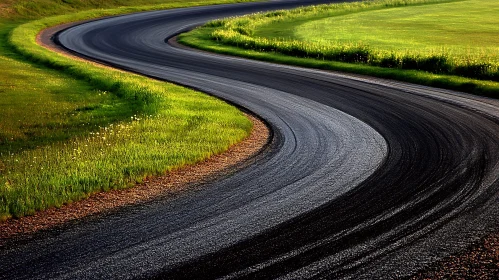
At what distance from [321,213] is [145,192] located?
301 centimetres

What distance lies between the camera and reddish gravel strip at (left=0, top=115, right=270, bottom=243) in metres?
8.22

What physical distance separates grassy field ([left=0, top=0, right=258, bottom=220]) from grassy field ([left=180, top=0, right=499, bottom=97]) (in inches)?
351

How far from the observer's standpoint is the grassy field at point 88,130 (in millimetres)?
9930

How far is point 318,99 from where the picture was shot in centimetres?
1900

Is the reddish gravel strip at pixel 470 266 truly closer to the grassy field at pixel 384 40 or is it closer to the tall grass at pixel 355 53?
the grassy field at pixel 384 40

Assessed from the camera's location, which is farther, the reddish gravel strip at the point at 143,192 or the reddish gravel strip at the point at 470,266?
the reddish gravel strip at the point at 143,192

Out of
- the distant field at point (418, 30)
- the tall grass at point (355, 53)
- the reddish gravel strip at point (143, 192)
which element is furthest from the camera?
the distant field at point (418, 30)

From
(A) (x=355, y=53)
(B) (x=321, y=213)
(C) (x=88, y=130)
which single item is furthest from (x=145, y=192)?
(A) (x=355, y=53)

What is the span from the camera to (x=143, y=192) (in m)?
9.68

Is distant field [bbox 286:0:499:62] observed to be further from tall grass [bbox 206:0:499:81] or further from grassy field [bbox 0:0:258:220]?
grassy field [bbox 0:0:258:220]

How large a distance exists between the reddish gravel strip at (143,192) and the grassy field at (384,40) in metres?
11.0

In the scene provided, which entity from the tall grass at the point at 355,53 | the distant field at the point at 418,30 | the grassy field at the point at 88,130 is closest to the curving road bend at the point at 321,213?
the grassy field at the point at 88,130

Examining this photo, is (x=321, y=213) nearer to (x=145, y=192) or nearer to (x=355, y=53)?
(x=145, y=192)

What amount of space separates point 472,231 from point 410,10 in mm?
60564
